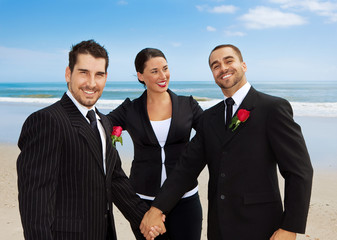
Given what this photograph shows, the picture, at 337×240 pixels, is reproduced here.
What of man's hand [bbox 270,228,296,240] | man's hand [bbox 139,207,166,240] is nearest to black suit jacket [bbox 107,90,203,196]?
man's hand [bbox 139,207,166,240]

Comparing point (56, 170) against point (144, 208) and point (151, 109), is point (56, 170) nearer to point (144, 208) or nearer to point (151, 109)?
point (144, 208)

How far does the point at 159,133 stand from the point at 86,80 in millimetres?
1346

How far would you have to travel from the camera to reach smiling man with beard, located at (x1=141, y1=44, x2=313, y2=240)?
2.49 metres

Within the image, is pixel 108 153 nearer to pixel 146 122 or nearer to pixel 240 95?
pixel 146 122

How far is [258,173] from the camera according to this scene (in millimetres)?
2641

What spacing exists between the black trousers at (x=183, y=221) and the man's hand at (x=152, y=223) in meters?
0.25

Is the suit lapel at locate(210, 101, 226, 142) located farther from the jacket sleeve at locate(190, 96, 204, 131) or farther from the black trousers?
the black trousers

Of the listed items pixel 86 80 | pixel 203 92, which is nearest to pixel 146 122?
pixel 86 80

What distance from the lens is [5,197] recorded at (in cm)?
705

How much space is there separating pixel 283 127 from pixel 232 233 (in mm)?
1042

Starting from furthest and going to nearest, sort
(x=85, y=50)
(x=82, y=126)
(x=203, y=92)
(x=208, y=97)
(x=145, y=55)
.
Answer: (x=203, y=92)
(x=208, y=97)
(x=145, y=55)
(x=85, y=50)
(x=82, y=126)

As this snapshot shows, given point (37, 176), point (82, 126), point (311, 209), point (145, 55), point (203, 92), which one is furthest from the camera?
point (203, 92)

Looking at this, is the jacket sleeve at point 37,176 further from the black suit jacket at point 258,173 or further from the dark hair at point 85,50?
the black suit jacket at point 258,173

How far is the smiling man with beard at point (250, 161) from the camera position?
2.49 m
